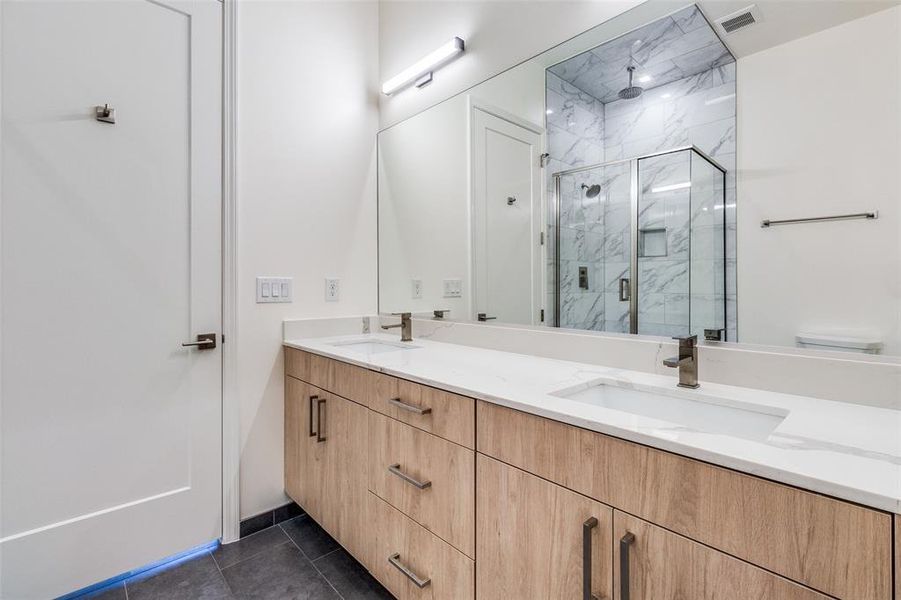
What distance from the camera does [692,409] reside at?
1017 mm

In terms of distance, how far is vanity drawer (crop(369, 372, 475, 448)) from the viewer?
3.45 feet

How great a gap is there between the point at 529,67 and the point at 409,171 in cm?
79

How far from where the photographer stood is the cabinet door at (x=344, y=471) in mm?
1442

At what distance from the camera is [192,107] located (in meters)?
1.68

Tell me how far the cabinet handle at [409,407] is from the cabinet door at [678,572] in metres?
0.55

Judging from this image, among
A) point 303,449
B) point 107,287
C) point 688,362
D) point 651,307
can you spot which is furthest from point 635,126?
point 107,287

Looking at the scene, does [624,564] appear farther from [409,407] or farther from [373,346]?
[373,346]

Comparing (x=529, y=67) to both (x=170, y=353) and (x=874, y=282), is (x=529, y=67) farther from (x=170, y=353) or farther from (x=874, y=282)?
(x=170, y=353)

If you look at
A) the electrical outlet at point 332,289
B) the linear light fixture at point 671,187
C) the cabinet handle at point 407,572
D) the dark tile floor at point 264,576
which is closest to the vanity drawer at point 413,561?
the cabinet handle at point 407,572

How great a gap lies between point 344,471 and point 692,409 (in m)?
1.16

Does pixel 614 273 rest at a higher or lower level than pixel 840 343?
higher

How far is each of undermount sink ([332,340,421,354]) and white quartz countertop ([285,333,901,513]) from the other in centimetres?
39

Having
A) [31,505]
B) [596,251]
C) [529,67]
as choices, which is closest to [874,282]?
[596,251]

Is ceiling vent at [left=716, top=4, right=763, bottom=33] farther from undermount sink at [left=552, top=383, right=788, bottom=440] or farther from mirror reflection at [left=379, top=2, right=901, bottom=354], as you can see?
undermount sink at [left=552, top=383, right=788, bottom=440]
